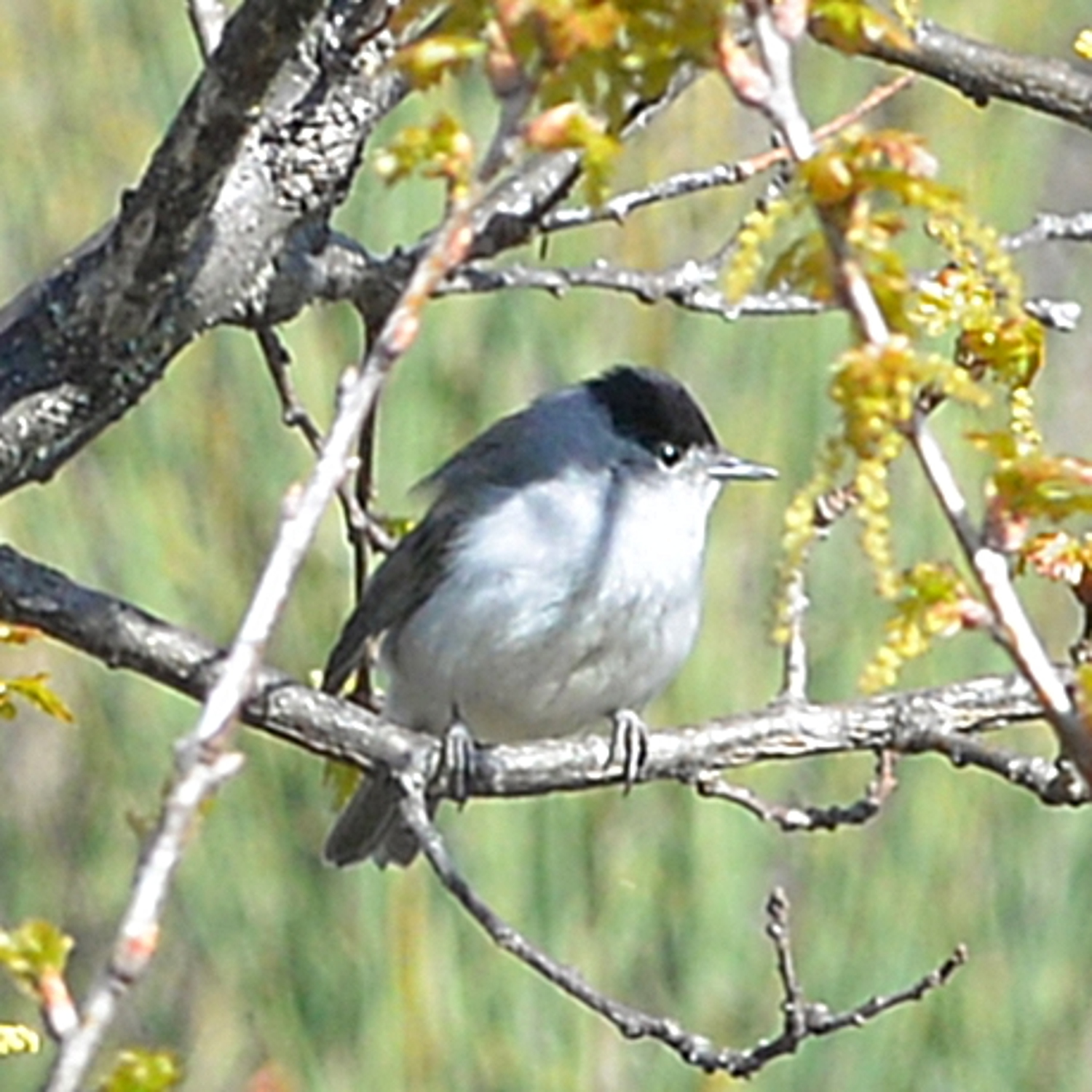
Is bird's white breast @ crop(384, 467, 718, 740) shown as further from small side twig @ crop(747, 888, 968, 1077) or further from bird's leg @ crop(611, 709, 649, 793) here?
small side twig @ crop(747, 888, 968, 1077)

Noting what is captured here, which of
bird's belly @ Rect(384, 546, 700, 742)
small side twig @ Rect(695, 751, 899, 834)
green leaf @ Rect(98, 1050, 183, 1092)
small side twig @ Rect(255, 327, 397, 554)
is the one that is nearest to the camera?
green leaf @ Rect(98, 1050, 183, 1092)

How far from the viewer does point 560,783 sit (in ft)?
8.25

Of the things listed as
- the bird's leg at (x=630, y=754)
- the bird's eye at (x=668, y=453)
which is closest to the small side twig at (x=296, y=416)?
the bird's leg at (x=630, y=754)

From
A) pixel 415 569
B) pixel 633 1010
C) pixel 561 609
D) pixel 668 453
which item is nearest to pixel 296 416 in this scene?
pixel 633 1010

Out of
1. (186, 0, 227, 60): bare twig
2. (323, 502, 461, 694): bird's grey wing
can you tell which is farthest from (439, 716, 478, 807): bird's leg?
(323, 502, 461, 694): bird's grey wing

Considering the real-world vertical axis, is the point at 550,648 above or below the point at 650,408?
below

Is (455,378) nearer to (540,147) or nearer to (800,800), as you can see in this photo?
(800,800)

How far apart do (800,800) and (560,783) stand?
4.04ft

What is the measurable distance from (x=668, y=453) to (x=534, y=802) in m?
0.56

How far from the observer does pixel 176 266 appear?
2.07 meters

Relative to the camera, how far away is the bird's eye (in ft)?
12.3

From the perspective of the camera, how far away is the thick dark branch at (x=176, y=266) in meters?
2.09

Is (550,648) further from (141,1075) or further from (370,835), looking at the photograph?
(141,1075)

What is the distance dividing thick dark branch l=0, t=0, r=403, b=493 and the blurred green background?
138 cm
